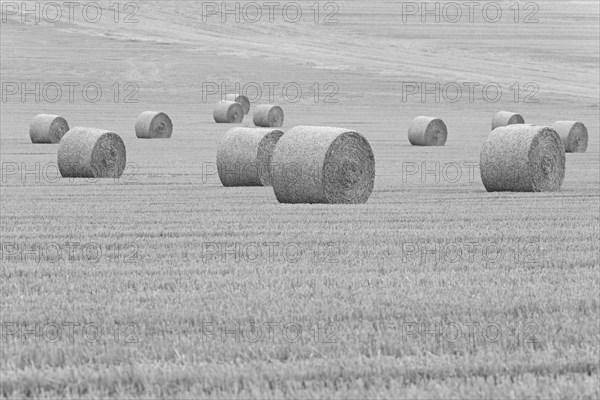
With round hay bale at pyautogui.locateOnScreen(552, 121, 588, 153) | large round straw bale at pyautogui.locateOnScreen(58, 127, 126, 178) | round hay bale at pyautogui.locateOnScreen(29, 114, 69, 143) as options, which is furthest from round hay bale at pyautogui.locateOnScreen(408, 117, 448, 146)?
large round straw bale at pyautogui.locateOnScreen(58, 127, 126, 178)

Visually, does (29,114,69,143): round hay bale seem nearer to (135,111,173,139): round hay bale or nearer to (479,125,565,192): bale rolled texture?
(135,111,173,139): round hay bale

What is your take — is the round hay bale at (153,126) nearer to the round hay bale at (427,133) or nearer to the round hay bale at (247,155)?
the round hay bale at (427,133)

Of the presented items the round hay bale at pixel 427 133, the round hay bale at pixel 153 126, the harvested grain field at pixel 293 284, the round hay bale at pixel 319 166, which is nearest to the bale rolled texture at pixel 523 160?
the harvested grain field at pixel 293 284

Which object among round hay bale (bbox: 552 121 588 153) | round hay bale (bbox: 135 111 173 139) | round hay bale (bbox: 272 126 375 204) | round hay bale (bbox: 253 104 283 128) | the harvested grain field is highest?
round hay bale (bbox: 253 104 283 128)

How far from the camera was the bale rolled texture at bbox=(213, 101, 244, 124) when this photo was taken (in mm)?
53219

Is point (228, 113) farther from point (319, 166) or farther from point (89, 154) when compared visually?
point (319, 166)

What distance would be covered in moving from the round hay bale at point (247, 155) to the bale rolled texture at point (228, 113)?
29988 millimetres

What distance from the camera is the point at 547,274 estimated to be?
10.2m

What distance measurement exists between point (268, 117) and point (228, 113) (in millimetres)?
3374

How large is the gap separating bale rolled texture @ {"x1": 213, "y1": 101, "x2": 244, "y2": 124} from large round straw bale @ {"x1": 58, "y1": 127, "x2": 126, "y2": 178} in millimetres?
27130

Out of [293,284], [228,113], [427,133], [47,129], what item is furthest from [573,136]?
[293,284]

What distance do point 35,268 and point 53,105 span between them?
54051 millimetres

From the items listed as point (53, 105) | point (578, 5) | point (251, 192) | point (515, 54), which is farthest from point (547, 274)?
point (578, 5)

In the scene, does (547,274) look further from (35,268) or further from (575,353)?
(35,268)
